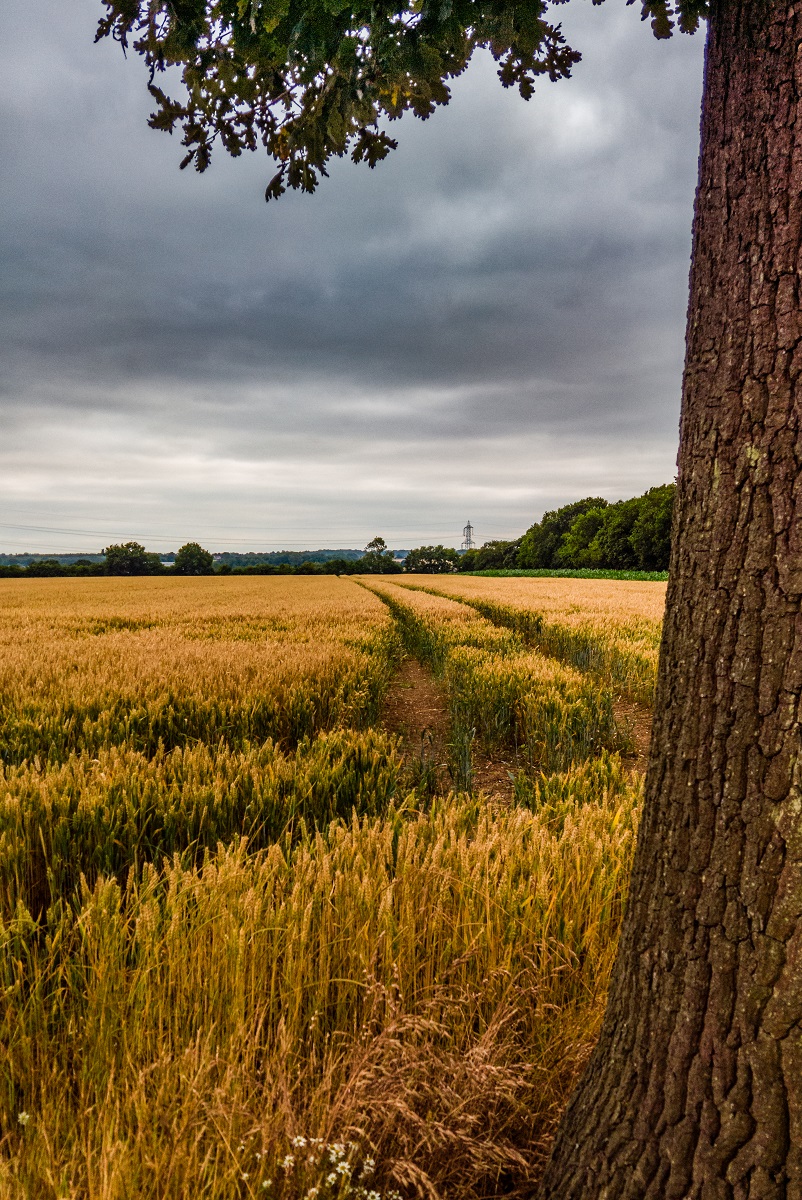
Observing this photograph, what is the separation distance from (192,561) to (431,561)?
47736mm

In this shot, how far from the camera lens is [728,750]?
100 cm

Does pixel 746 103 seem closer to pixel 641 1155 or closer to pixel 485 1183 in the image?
pixel 641 1155

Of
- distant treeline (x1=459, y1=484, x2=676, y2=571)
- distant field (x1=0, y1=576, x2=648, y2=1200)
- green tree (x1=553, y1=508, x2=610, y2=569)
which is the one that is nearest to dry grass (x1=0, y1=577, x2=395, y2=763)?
distant field (x1=0, y1=576, x2=648, y2=1200)

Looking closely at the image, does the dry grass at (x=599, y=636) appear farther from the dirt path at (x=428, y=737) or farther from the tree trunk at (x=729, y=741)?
the tree trunk at (x=729, y=741)

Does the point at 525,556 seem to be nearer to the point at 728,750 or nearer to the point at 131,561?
the point at 131,561

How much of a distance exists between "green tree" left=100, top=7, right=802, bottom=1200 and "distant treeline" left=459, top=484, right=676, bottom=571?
6218 centimetres

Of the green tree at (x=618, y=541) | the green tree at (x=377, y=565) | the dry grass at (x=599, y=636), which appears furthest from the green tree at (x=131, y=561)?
the dry grass at (x=599, y=636)

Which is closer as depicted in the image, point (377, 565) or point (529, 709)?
point (529, 709)

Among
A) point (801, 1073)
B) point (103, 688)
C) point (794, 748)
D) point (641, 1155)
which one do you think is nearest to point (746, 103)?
point (794, 748)

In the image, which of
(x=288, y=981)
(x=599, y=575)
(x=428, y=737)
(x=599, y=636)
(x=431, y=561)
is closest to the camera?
(x=288, y=981)

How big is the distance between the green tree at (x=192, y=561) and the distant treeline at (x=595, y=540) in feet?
162

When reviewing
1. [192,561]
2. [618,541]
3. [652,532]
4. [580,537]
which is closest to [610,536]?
[618,541]

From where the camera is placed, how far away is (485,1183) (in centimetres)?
138

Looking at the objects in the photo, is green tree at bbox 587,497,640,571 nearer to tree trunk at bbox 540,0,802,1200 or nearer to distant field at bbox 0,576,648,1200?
distant field at bbox 0,576,648,1200
